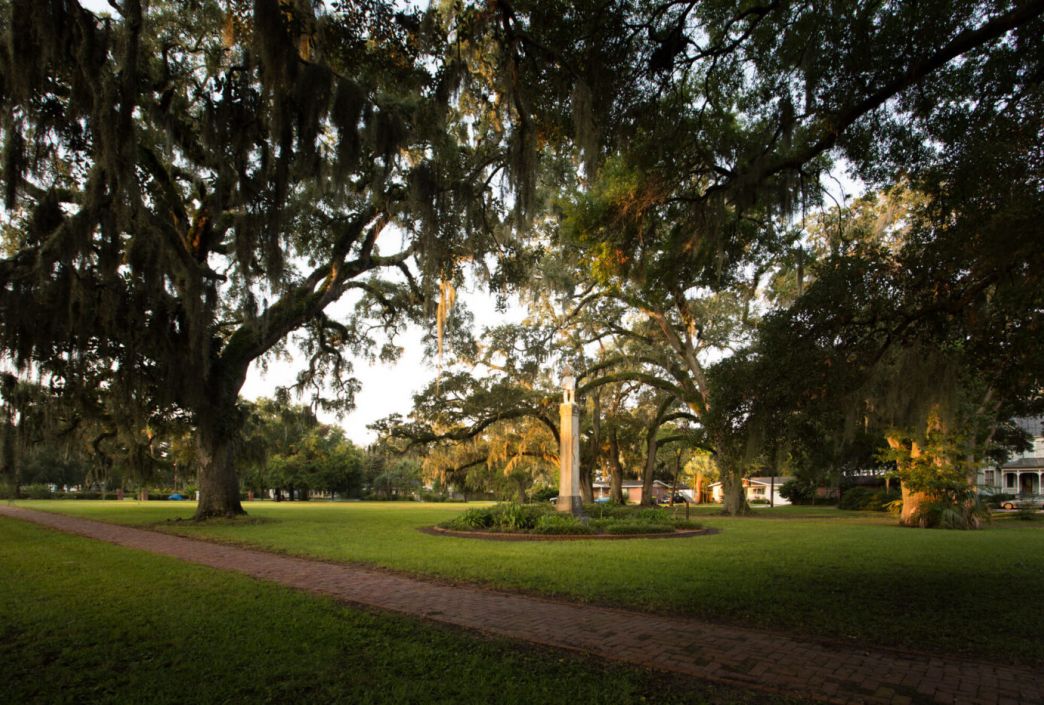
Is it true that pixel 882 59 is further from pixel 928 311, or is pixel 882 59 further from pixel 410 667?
pixel 410 667

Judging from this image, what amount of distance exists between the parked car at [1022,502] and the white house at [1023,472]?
3265 mm

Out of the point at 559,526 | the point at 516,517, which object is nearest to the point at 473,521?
the point at 516,517

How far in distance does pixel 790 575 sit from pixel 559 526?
255 inches

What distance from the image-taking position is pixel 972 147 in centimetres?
554

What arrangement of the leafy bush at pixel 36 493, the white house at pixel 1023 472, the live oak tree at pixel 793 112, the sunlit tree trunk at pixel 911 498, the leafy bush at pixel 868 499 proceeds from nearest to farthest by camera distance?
1. the live oak tree at pixel 793 112
2. the sunlit tree trunk at pixel 911 498
3. the leafy bush at pixel 868 499
4. the white house at pixel 1023 472
5. the leafy bush at pixel 36 493

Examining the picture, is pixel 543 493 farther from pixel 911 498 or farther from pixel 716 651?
pixel 716 651

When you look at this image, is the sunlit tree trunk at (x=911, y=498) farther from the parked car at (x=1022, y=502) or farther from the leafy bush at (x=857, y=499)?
the parked car at (x=1022, y=502)

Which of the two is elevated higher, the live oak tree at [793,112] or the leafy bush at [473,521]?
the live oak tree at [793,112]

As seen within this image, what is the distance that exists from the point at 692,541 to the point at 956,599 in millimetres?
6633

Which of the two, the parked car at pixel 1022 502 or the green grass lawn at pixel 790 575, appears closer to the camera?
the green grass lawn at pixel 790 575

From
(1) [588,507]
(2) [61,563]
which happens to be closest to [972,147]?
(2) [61,563]

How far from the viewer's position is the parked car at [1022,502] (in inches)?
1334

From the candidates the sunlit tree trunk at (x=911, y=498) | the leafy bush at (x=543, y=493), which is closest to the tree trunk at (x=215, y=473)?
the sunlit tree trunk at (x=911, y=498)

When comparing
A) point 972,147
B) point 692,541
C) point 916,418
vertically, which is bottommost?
point 692,541
